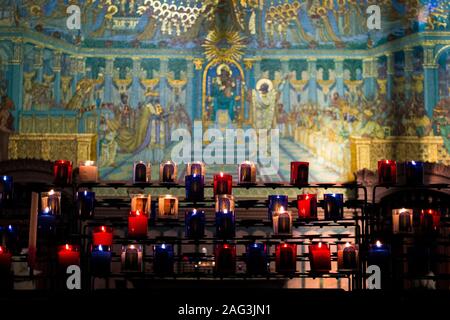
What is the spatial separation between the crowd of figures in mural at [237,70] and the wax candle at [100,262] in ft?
14.4

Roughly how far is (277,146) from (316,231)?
4.20 feet

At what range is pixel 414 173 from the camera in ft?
23.4

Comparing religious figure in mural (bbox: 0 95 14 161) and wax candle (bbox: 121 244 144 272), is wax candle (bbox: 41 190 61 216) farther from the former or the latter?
religious figure in mural (bbox: 0 95 14 161)

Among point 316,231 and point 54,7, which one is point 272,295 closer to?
point 316,231

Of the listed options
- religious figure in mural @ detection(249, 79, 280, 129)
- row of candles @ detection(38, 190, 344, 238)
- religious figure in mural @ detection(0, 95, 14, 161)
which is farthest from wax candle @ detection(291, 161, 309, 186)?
religious figure in mural @ detection(0, 95, 14, 161)

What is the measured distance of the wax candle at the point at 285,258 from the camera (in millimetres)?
6910

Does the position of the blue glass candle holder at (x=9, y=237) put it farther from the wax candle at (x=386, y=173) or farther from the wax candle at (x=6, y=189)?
the wax candle at (x=386, y=173)

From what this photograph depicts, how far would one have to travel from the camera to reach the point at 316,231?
11.1 m

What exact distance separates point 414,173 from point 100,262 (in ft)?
9.25

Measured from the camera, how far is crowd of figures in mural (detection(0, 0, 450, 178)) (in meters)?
11.2

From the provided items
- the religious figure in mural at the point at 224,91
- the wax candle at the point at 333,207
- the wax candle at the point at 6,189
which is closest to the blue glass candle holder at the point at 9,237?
the wax candle at the point at 6,189

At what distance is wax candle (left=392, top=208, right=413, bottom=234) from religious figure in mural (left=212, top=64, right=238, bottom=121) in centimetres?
465

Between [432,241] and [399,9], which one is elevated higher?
[399,9]
